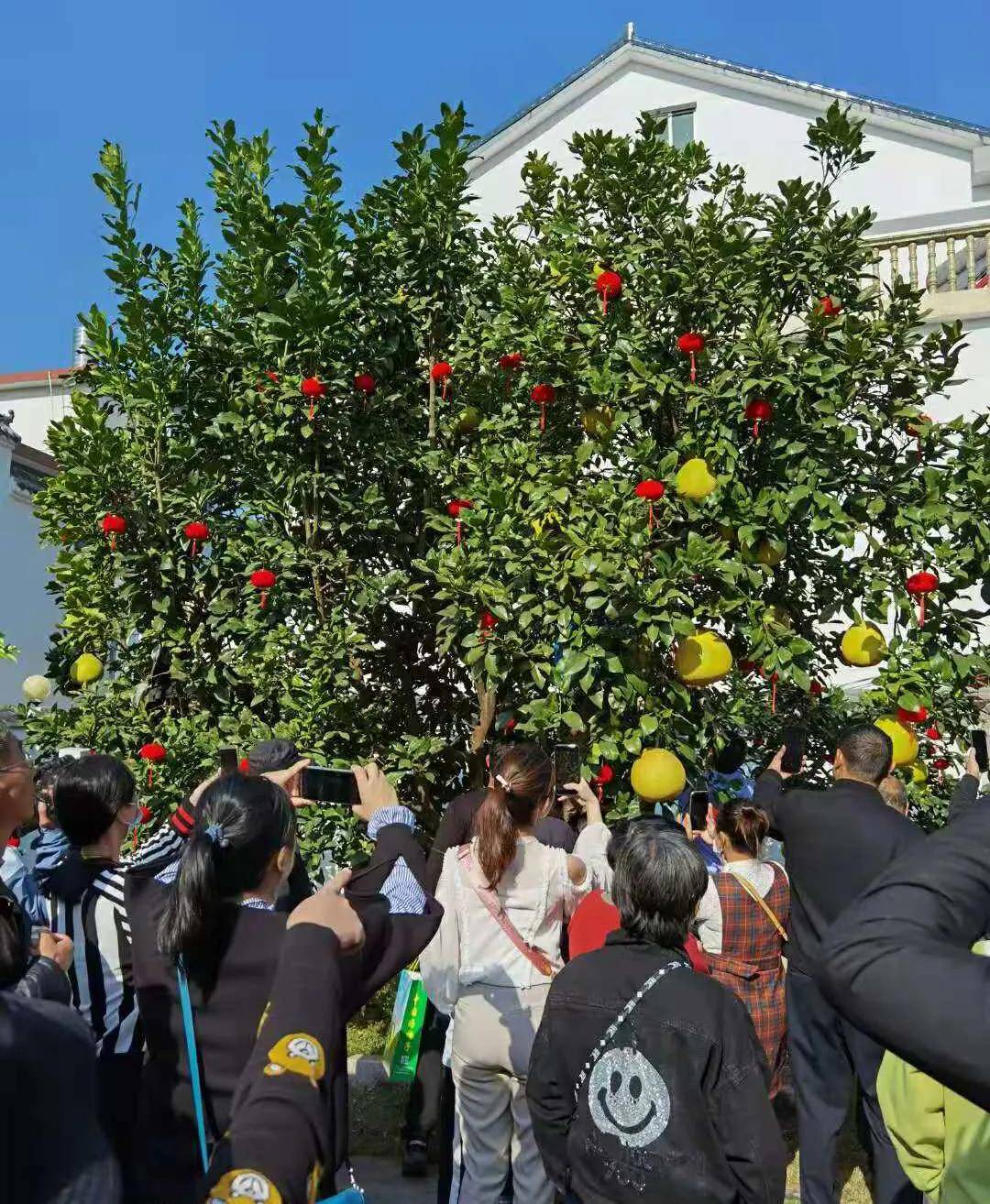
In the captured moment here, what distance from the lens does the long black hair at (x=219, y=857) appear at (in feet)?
7.55

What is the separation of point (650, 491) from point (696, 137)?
14290 mm

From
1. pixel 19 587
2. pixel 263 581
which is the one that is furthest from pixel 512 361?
pixel 19 587

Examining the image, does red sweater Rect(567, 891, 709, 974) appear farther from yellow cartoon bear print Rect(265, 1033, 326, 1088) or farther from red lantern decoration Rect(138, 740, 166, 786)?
red lantern decoration Rect(138, 740, 166, 786)

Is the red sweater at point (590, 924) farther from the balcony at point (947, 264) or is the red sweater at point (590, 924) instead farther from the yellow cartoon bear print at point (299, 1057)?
the balcony at point (947, 264)

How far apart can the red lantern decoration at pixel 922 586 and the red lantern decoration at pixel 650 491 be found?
132 centimetres

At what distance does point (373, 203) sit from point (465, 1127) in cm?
468

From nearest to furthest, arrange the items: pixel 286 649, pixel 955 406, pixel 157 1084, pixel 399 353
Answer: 1. pixel 157 1084
2. pixel 286 649
3. pixel 399 353
4. pixel 955 406

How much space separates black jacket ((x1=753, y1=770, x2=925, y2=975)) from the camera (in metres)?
4.39

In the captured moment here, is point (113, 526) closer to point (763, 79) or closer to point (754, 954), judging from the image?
point (754, 954)

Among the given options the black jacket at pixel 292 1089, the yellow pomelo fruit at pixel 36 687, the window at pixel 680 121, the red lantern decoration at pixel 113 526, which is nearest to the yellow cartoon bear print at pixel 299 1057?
the black jacket at pixel 292 1089

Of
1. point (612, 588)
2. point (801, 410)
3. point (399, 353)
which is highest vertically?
point (399, 353)

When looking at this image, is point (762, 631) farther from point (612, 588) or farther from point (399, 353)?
point (399, 353)

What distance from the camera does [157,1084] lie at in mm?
2447

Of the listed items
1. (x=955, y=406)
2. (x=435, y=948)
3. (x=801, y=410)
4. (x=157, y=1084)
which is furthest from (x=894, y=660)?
(x=955, y=406)
